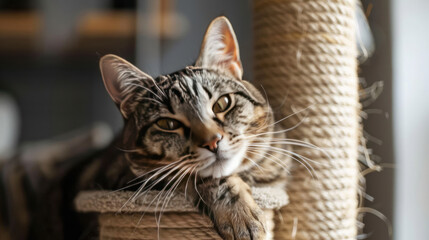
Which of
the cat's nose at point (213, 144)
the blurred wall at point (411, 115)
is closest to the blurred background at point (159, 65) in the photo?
the blurred wall at point (411, 115)

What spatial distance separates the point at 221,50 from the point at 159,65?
38.2 inches

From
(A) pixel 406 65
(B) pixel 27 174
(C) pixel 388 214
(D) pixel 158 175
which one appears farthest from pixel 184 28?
(D) pixel 158 175

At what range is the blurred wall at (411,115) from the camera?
0.98 metres

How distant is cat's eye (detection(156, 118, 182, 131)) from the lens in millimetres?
544

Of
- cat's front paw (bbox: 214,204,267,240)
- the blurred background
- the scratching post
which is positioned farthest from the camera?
the blurred background

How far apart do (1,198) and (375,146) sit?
107 centimetres

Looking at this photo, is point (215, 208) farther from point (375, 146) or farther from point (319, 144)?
point (375, 146)

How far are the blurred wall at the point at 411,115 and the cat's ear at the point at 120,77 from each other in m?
0.69

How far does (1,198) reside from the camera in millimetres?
1211

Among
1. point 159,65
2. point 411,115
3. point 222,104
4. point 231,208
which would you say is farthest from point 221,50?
point 159,65

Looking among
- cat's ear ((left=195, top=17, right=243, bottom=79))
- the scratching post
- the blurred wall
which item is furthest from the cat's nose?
the blurred wall

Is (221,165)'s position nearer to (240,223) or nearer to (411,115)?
(240,223)

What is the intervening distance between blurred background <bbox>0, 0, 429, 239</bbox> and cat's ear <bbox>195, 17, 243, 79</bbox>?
31 mm

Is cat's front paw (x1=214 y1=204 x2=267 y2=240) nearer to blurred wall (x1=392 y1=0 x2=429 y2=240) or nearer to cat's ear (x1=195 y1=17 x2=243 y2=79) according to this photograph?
cat's ear (x1=195 y1=17 x2=243 y2=79)
